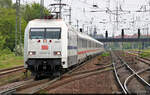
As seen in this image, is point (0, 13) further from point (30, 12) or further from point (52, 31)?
point (52, 31)

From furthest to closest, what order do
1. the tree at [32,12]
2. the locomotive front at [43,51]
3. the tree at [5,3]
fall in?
1. the tree at [5,3]
2. the tree at [32,12]
3. the locomotive front at [43,51]

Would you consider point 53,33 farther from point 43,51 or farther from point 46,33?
point 43,51

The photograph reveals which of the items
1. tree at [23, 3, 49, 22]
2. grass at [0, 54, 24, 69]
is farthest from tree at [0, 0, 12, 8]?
grass at [0, 54, 24, 69]

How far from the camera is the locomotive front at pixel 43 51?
46.6 feet

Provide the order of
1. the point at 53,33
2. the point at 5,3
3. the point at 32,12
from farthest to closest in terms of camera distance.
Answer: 1. the point at 5,3
2. the point at 32,12
3. the point at 53,33

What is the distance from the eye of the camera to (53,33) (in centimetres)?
1462

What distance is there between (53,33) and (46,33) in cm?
40

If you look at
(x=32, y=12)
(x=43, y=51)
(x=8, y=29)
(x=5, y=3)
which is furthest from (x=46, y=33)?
(x=5, y=3)

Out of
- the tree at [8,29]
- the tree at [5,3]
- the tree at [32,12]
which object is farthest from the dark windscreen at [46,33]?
the tree at [5,3]

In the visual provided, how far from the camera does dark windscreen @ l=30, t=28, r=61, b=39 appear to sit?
14.5 meters

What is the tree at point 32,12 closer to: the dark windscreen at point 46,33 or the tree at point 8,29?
the tree at point 8,29

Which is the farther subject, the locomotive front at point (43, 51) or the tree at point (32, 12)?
the tree at point (32, 12)

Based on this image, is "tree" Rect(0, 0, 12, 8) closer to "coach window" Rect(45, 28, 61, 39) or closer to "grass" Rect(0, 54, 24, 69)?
"grass" Rect(0, 54, 24, 69)

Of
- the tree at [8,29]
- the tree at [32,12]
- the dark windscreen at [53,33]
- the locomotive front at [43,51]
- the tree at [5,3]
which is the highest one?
the tree at [5,3]
